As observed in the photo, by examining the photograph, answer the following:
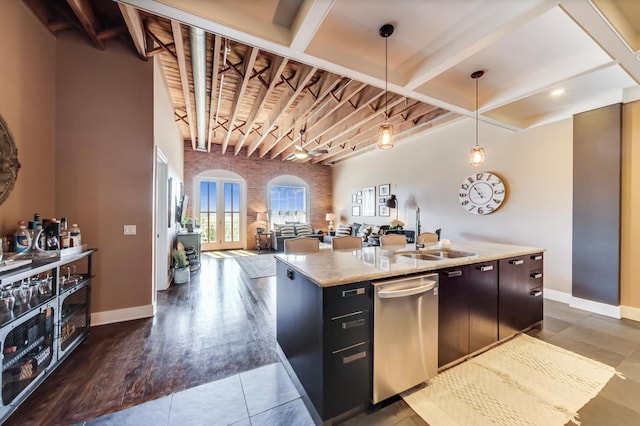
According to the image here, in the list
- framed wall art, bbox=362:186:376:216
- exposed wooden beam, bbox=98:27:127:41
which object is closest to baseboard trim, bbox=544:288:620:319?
framed wall art, bbox=362:186:376:216

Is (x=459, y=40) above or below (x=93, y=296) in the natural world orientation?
above

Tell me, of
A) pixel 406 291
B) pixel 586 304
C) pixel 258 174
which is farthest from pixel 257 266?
pixel 586 304

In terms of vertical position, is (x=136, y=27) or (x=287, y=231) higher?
(x=136, y=27)

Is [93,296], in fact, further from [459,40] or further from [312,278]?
[459,40]

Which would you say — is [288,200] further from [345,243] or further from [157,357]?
[157,357]

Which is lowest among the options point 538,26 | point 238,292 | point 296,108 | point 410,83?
point 238,292

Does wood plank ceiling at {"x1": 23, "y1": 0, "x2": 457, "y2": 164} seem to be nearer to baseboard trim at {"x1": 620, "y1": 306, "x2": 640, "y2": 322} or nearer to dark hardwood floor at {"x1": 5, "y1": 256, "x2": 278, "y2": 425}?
dark hardwood floor at {"x1": 5, "y1": 256, "x2": 278, "y2": 425}

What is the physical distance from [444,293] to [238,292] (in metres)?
3.12

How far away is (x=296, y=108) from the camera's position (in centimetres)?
472

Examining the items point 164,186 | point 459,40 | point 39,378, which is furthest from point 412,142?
point 39,378

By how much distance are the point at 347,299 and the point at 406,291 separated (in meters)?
0.43

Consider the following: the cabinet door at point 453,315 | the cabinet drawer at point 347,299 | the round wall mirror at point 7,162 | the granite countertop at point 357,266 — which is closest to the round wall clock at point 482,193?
the granite countertop at point 357,266

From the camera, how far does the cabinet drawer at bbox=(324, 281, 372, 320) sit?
57.2 inches

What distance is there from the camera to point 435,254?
2.60m
